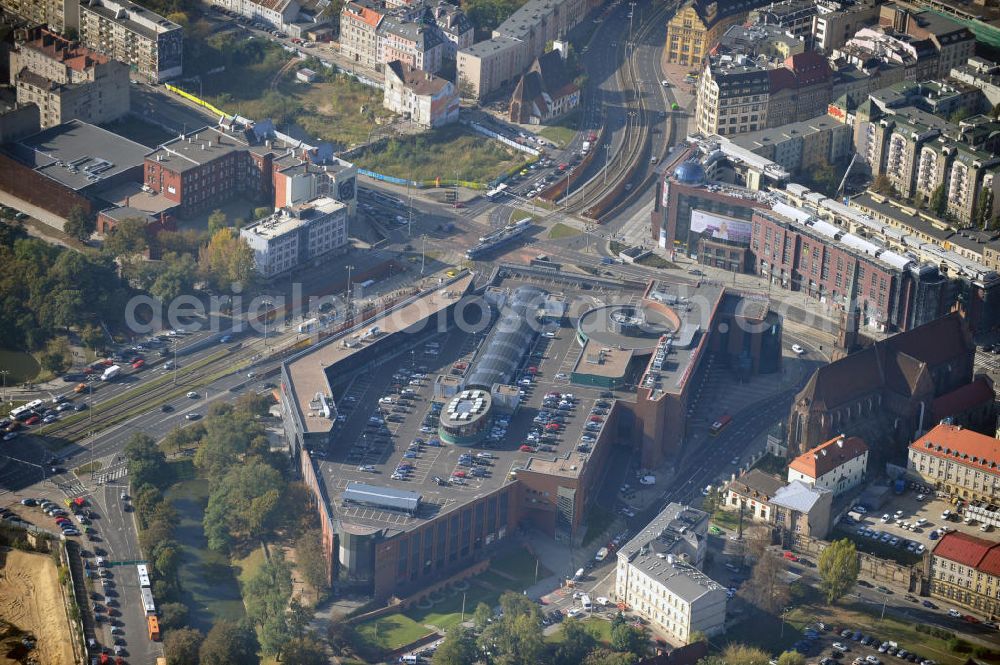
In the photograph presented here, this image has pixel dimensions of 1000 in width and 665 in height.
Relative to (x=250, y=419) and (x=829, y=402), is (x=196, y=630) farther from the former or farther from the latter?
(x=829, y=402)

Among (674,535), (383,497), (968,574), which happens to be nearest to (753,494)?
(674,535)

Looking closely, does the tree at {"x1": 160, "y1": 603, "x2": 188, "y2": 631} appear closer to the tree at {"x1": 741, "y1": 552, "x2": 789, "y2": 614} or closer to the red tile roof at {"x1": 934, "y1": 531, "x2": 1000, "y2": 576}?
the tree at {"x1": 741, "y1": 552, "x2": 789, "y2": 614}

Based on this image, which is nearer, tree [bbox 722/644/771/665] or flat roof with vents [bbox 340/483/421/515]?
tree [bbox 722/644/771/665]

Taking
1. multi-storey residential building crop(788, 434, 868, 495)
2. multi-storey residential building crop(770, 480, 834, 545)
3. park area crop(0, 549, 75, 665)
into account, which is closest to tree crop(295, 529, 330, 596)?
park area crop(0, 549, 75, 665)

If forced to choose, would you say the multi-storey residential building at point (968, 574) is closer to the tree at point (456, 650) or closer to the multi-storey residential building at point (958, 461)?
the multi-storey residential building at point (958, 461)

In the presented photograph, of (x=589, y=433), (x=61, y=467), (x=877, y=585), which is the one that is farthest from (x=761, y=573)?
(x=61, y=467)
